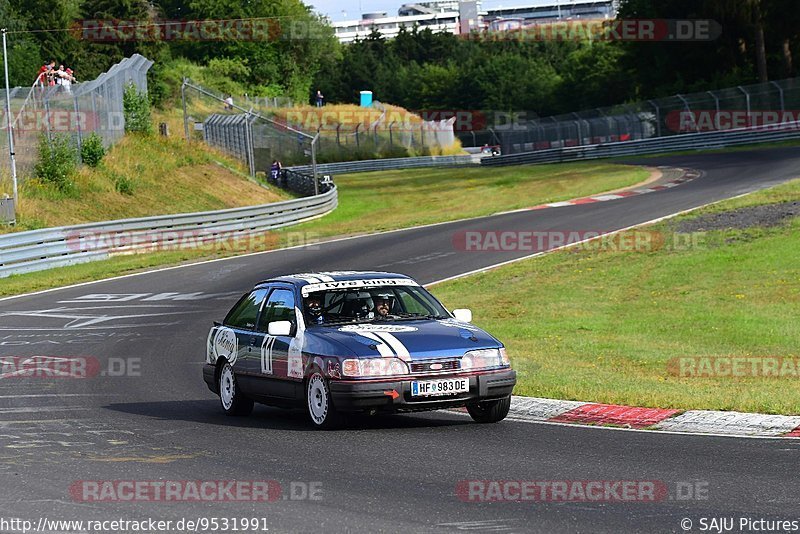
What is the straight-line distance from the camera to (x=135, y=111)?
4597 cm

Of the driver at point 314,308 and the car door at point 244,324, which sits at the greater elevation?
the driver at point 314,308

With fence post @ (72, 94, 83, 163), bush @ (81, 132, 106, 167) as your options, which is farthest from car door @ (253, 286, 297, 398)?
bush @ (81, 132, 106, 167)

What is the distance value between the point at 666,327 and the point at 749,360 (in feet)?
11.4

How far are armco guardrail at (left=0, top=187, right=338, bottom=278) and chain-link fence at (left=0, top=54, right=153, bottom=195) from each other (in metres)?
4.62

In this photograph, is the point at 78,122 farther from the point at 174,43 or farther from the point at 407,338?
the point at 174,43

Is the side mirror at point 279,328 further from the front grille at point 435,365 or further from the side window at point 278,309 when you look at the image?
the front grille at point 435,365

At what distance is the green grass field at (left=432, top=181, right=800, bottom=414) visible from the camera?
12.6 meters

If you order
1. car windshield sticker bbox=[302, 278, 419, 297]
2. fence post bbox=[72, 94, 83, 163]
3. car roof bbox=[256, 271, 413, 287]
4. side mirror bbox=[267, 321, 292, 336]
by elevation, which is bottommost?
side mirror bbox=[267, 321, 292, 336]

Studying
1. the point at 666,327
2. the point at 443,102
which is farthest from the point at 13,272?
the point at 443,102

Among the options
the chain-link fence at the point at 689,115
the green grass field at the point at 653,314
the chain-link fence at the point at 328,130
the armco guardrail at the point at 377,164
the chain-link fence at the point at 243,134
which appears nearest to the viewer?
the green grass field at the point at 653,314

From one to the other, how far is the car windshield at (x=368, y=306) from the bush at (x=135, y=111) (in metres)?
35.3

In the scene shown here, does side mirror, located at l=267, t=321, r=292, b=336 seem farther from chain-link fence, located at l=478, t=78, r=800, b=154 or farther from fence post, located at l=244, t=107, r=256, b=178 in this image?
chain-link fence, located at l=478, t=78, r=800, b=154

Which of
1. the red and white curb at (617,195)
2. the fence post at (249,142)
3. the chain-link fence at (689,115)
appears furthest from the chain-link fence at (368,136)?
the red and white curb at (617,195)

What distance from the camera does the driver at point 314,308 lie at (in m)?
11.3
